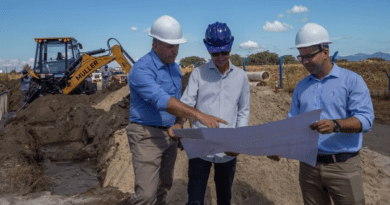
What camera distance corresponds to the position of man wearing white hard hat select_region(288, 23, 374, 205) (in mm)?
2521

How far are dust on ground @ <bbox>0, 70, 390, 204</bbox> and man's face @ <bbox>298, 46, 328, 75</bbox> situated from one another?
2768 millimetres

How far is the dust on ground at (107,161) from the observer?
5145 mm

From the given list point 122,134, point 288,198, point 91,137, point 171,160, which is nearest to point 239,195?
point 288,198

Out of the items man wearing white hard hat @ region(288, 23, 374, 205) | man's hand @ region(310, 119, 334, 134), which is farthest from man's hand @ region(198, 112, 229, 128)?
→ man wearing white hard hat @ region(288, 23, 374, 205)

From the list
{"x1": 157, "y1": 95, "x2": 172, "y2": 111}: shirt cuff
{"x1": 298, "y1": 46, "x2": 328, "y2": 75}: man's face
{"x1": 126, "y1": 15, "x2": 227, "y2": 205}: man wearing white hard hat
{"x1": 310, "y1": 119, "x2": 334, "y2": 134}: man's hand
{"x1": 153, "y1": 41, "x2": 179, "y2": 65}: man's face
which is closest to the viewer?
{"x1": 310, "y1": 119, "x2": 334, "y2": 134}: man's hand

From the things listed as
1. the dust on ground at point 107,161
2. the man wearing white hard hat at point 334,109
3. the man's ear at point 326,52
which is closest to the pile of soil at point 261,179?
the dust on ground at point 107,161

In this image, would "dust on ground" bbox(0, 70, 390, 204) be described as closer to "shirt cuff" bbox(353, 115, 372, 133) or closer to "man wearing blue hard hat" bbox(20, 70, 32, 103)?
"man wearing blue hard hat" bbox(20, 70, 32, 103)

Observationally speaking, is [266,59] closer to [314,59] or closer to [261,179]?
[261,179]

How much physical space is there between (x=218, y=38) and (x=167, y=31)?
524 millimetres

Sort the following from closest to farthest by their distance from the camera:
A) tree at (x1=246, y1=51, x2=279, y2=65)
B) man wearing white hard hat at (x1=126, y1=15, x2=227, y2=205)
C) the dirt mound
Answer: man wearing white hard hat at (x1=126, y1=15, x2=227, y2=205) < the dirt mound < tree at (x1=246, y1=51, x2=279, y2=65)

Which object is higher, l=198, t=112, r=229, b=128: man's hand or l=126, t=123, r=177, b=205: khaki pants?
l=198, t=112, r=229, b=128: man's hand

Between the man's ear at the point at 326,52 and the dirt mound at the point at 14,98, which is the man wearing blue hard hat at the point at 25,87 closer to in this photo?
the dirt mound at the point at 14,98

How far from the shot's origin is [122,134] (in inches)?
333

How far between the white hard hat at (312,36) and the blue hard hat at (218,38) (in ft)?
1.73
